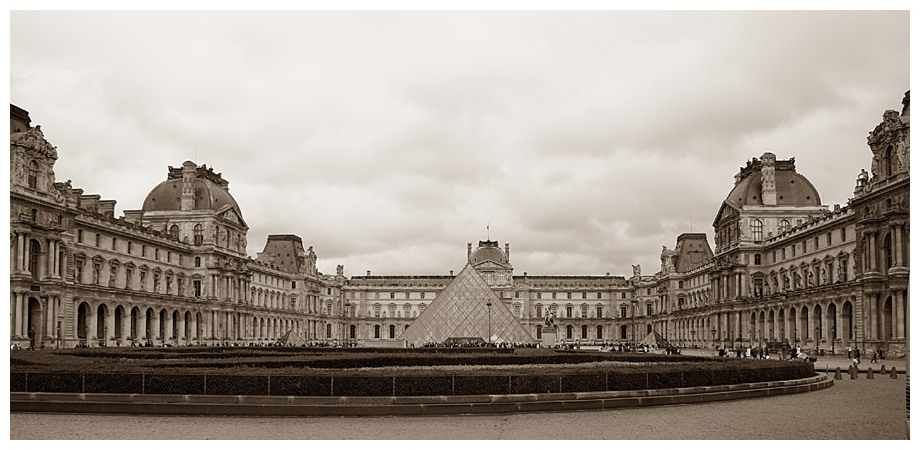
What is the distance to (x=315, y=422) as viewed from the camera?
15586 mm

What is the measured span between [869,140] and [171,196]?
180 feet

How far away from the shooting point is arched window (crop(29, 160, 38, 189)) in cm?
4831

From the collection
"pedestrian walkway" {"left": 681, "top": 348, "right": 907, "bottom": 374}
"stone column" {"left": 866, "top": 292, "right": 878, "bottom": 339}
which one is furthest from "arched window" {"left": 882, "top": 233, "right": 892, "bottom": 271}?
"pedestrian walkway" {"left": 681, "top": 348, "right": 907, "bottom": 374}

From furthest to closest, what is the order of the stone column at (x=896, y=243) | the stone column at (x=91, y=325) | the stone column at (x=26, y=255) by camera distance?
the stone column at (x=91, y=325)
the stone column at (x=26, y=255)
the stone column at (x=896, y=243)

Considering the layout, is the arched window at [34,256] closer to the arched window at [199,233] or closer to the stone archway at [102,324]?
the stone archway at [102,324]

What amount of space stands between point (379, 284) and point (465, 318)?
65.0 metres

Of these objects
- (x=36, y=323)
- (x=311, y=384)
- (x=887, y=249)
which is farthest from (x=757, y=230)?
(x=311, y=384)

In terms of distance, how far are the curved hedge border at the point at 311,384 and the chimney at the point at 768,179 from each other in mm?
60640

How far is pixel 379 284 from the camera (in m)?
127

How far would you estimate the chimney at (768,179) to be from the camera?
74.7 metres

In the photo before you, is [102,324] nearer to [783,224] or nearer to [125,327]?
[125,327]

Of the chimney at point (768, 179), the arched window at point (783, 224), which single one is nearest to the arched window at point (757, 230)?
the arched window at point (783, 224)

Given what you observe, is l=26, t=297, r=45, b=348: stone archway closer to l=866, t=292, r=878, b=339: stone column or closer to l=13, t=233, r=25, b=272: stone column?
l=13, t=233, r=25, b=272: stone column
